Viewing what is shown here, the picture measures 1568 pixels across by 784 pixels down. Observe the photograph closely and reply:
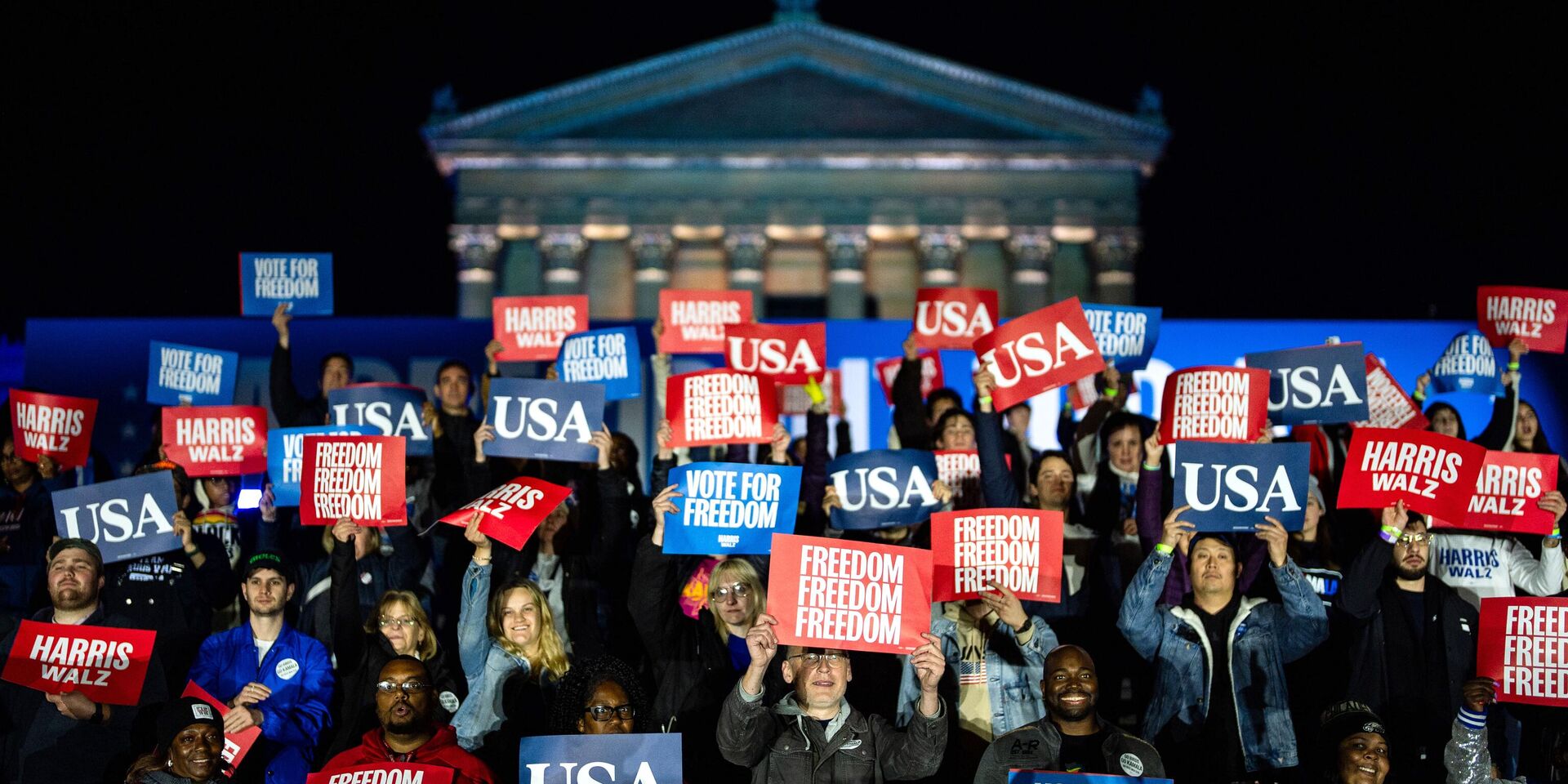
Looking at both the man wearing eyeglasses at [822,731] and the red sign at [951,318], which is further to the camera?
the red sign at [951,318]

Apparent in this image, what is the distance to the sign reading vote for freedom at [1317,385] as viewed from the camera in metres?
9.28

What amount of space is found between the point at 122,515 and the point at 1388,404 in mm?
7505

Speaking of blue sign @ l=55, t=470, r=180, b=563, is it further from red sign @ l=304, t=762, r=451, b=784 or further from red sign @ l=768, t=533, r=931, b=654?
A: red sign @ l=768, t=533, r=931, b=654

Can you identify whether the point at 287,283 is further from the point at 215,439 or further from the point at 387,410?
the point at 387,410

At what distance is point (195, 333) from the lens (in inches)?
492

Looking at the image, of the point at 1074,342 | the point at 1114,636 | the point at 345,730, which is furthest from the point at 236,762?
the point at 1074,342

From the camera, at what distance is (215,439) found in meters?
9.89

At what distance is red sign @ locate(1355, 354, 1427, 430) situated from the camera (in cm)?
991

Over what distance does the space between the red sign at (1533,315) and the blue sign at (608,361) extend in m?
5.60

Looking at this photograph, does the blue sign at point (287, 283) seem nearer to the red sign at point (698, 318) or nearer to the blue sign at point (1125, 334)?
the red sign at point (698, 318)

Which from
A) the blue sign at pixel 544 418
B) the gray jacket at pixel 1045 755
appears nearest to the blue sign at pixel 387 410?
the blue sign at pixel 544 418

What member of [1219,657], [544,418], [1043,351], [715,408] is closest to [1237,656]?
[1219,657]

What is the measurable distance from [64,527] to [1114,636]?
5660 mm

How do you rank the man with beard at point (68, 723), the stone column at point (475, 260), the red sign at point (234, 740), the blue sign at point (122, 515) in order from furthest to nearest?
the stone column at point (475, 260)
the blue sign at point (122, 515)
the man with beard at point (68, 723)
the red sign at point (234, 740)
